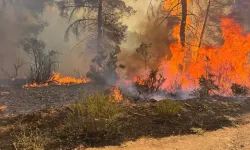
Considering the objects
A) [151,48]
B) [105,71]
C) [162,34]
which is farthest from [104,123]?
[162,34]

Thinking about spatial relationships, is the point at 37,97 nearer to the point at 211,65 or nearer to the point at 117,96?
the point at 117,96

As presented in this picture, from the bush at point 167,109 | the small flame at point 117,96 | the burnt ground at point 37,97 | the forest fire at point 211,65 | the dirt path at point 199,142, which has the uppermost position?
the forest fire at point 211,65

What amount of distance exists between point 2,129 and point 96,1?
643 inches

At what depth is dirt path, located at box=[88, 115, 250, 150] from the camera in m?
6.39

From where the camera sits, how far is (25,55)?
3209 cm

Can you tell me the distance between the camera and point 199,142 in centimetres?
680

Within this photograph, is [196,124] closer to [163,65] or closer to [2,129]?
[2,129]

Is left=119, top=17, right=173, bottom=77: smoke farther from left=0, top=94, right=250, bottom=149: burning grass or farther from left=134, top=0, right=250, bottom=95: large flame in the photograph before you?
left=0, top=94, right=250, bottom=149: burning grass

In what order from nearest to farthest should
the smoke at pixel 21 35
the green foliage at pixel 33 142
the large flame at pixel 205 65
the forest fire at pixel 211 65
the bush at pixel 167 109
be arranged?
the green foliage at pixel 33 142 → the bush at pixel 167 109 → the large flame at pixel 205 65 → the forest fire at pixel 211 65 → the smoke at pixel 21 35

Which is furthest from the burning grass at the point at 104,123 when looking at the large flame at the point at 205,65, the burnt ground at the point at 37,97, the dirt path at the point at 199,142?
the large flame at the point at 205,65

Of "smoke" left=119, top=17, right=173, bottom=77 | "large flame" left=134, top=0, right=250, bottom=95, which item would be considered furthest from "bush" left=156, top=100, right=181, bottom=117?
"smoke" left=119, top=17, right=173, bottom=77

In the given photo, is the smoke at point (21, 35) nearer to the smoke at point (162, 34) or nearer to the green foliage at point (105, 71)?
the smoke at point (162, 34)

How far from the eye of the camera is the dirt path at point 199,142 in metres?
6.39

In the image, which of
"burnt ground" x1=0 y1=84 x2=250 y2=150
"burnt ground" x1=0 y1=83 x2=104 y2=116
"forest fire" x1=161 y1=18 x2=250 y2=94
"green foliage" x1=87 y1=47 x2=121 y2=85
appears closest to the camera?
"burnt ground" x1=0 y1=84 x2=250 y2=150
